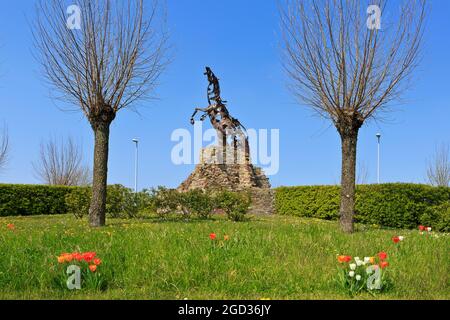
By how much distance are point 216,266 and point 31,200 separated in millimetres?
19698

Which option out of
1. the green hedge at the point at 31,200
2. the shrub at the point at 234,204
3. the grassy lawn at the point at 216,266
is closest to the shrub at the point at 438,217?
the shrub at the point at 234,204

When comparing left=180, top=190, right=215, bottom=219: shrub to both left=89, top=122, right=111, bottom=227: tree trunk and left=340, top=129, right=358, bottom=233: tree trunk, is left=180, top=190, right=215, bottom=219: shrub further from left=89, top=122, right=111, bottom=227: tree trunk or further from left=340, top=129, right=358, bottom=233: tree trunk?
left=340, top=129, right=358, bottom=233: tree trunk

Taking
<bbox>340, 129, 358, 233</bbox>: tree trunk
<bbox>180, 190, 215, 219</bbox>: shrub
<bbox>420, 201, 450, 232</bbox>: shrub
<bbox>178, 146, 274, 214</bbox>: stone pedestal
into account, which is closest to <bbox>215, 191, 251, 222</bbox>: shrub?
<bbox>180, 190, 215, 219</bbox>: shrub

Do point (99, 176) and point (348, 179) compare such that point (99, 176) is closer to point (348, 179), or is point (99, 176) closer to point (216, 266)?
point (348, 179)

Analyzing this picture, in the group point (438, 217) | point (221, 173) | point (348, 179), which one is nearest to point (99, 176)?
point (348, 179)

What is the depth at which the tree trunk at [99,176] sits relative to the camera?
40.7ft

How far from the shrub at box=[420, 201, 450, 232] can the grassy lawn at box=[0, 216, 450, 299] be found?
9.30 m

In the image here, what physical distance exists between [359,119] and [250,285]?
6758mm

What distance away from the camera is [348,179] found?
440 inches

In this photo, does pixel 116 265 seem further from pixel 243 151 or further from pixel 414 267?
pixel 243 151

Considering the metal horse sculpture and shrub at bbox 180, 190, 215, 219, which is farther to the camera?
the metal horse sculpture

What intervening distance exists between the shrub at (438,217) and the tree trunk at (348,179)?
7.53 metres

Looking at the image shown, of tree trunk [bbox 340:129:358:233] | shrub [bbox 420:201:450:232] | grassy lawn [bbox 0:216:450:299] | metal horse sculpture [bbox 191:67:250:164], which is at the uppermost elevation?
metal horse sculpture [bbox 191:67:250:164]

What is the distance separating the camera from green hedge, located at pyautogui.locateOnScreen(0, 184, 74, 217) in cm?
2247
